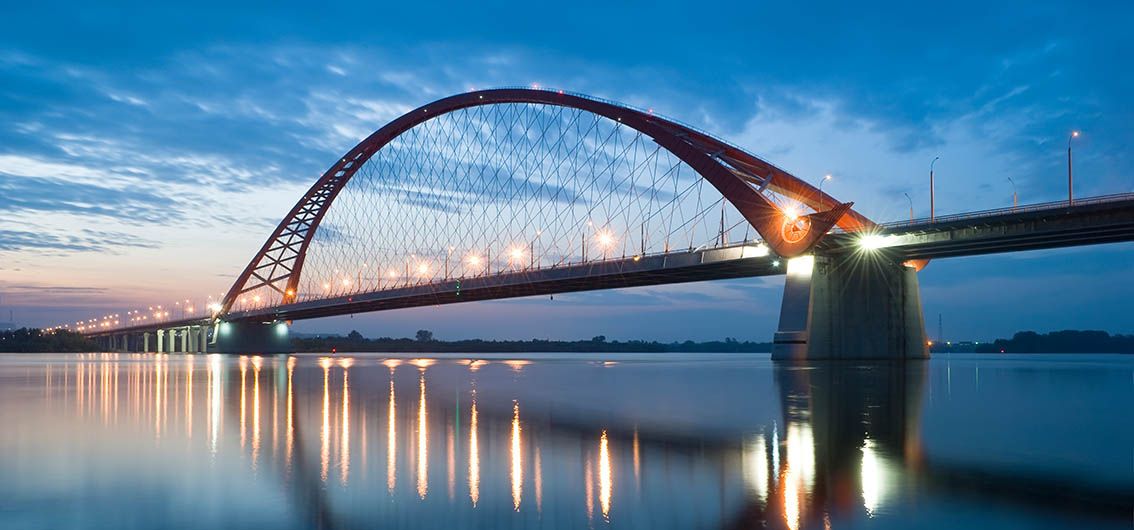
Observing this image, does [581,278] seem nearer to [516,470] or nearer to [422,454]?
[422,454]

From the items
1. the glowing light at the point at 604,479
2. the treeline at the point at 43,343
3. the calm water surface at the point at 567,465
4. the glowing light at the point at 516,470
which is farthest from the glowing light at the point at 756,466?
the treeline at the point at 43,343

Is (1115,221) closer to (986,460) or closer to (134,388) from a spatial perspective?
(986,460)

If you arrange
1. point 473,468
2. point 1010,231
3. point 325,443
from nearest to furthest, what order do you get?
point 473,468
point 325,443
point 1010,231

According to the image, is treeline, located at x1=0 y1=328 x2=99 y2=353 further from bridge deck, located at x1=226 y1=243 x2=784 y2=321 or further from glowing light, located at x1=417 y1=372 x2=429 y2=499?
glowing light, located at x1=417 y1=372 x2=429 y2=499

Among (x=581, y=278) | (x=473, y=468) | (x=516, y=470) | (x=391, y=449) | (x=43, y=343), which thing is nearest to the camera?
(x=516, y=470)

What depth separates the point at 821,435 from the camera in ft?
46.0

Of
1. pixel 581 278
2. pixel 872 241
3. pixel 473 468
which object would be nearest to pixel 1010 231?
pixel 872 241

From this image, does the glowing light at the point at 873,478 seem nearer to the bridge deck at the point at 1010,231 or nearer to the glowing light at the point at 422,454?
the glowing light at the point at 422,454

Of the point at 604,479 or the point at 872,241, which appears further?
the point at 872,241

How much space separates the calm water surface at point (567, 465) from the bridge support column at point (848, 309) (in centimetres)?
3086

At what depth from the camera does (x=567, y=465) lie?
10.6 meters

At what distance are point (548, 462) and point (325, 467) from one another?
2.73m

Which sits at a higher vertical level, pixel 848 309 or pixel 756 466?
pixel 848 309

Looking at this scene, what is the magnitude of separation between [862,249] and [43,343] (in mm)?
158054
